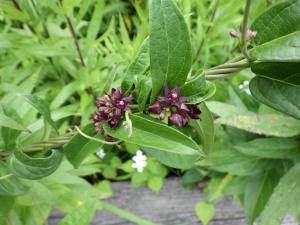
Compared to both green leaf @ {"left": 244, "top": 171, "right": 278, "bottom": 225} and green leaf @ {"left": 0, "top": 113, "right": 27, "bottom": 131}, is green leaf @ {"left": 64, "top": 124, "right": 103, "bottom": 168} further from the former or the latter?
green leaf @ {"left": 244, "top": 171, "right": 278, "bottom": 225}

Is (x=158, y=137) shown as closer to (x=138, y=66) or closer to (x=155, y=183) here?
(x=138, y=66)

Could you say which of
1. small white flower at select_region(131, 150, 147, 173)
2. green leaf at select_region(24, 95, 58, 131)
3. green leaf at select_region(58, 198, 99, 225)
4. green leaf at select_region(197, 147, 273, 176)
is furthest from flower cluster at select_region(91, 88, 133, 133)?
small white flower at select_region(131, 150, 147, 173)

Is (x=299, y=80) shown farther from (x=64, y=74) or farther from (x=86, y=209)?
(x=64, y=74)

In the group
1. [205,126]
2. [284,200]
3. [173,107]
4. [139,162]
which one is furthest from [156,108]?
[139,162]

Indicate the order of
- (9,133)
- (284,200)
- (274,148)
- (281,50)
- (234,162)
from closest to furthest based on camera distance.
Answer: (281,50) → (9,133) → (284,200) → (274,148) → (234,162)

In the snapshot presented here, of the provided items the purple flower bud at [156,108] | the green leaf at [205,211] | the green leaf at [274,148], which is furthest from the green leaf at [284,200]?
the purple flower bud at [156,108]

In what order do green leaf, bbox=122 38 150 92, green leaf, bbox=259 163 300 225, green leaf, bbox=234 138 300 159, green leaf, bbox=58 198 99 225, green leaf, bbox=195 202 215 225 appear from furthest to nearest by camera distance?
green leaf, bbox=195 202 215 225 < green leaf, bbox=234 138 300 159 < green leaf, bbox=259 163 300 225 < green leaf, bbox=58 198 99 225 < green leaf, bbox=122 38 150 92

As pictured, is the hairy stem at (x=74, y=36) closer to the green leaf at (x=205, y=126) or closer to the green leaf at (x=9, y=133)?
the green leaf at (x=9, y=133)
